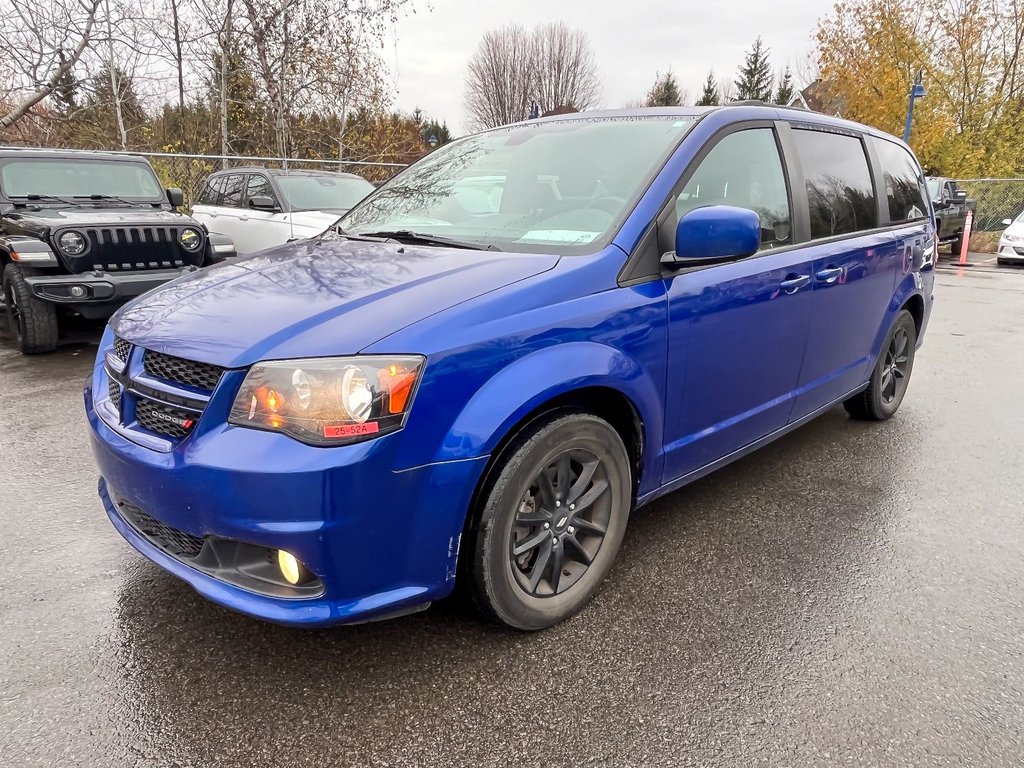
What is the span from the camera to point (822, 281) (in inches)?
133

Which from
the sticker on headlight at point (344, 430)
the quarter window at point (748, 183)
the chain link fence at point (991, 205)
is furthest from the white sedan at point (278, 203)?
the chain link fence at point (991, 205)

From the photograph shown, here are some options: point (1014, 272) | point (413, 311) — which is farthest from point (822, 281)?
point (1014, 272)

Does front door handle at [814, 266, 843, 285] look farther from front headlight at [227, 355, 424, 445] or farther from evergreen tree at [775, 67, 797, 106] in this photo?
evergreen tree at [775, 67, 797, 106]

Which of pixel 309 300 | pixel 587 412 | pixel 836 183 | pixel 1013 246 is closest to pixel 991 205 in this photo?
pixel 1013 246

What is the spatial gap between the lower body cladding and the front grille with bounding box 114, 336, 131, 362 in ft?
1.34

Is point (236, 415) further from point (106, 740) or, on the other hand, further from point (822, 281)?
point (822, 281)

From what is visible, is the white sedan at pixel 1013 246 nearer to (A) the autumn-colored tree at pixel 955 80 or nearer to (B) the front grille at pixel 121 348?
(A) the autumn-colored tree at pixel 955 80

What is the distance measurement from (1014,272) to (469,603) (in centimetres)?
1616

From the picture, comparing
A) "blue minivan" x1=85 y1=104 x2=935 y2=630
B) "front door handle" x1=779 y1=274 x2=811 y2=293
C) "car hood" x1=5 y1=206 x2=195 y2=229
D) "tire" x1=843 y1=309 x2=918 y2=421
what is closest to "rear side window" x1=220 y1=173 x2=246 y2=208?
"car hood" x1=5 y1=206 x2=195 y2=229

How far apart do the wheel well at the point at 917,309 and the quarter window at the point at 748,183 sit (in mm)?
1912

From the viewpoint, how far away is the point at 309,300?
2225 mm

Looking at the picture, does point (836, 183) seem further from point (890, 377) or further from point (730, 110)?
point (890, 377)

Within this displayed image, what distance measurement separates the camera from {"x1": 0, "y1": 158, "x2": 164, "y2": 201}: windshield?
6.89 m

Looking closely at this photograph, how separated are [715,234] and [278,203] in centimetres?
741
